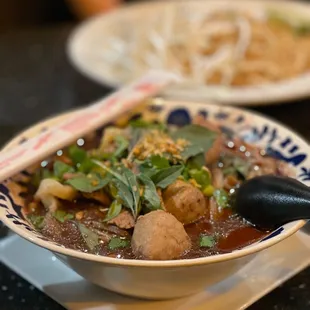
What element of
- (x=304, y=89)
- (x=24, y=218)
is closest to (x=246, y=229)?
(x=24, y=218)

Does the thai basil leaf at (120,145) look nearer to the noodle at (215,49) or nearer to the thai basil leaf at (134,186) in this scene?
the thai basil leaf at (134,186)

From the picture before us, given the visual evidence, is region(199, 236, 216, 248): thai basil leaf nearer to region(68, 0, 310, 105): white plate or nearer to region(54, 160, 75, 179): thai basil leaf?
region(54, 160, 75, 179): thai basil leaf

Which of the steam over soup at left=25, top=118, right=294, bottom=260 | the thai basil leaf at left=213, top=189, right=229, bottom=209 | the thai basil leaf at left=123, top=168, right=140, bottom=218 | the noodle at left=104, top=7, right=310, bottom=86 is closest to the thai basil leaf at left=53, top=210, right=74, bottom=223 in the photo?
the steam over soup at left=25, top=118, right=294, bottom=260

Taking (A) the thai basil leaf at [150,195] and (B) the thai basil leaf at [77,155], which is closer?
(A) the thai basil leaf at [150,195]

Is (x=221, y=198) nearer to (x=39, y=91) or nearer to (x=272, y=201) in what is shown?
(x=272, y=201)

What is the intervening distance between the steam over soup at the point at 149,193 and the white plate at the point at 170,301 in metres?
0.08

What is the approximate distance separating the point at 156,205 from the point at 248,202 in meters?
0.14

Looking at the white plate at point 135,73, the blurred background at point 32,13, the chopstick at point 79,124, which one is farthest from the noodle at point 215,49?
the blurred background at point 32,13

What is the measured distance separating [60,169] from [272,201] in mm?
345

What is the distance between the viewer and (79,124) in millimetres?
1066

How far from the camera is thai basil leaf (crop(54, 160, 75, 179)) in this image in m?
1.00

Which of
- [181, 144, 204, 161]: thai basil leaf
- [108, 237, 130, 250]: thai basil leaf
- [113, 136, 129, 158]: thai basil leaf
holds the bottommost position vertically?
[108, 237, 130, 250]: thai basil leaf

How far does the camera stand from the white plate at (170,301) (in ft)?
2.89

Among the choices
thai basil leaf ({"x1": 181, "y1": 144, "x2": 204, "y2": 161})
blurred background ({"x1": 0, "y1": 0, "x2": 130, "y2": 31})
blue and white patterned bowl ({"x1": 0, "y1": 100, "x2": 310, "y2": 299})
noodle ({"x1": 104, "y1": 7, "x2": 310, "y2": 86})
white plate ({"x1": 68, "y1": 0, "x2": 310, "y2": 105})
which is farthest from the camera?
blurred background ({"x1": 0, "y1": 0, "x2": 130, "y2": 31})
